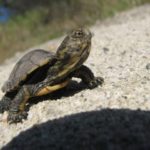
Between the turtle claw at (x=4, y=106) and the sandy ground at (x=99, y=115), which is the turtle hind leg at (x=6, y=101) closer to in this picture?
the turtle claw at (x=4, y=106)

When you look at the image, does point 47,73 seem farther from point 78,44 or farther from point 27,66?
point 78,44

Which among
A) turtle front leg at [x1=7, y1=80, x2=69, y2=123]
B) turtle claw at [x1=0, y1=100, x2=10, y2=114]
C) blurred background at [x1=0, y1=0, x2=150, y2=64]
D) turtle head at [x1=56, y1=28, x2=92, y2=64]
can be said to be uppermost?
turtle head at [x1=56, y1=28, x2=92, y2=64]

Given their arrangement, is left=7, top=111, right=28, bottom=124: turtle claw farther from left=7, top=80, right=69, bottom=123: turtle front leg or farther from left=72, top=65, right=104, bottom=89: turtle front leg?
left=72, top=65, right=104, bottom=89: turtle front leg

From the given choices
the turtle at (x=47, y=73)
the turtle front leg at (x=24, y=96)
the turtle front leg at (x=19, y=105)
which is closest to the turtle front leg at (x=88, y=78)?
the turtle at (x=47, y=73)

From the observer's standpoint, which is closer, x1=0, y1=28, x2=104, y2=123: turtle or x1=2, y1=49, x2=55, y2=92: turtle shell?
x1=0, y1=28, x2=104, y2=123: turtle

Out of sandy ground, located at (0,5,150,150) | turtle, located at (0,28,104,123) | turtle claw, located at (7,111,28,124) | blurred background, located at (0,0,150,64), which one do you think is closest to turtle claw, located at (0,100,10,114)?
turtle, located at (0,28,104,123)
